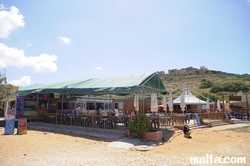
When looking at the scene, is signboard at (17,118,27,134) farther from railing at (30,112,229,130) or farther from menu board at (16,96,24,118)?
menu board at (16,96,24,118)

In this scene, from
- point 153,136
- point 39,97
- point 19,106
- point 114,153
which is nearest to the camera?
point 114,153

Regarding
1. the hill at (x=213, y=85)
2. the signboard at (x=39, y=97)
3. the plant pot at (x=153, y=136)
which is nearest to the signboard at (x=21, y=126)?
the plant pot at (x=153, y=136)

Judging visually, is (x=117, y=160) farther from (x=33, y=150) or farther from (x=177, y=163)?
(x=33, y=150)

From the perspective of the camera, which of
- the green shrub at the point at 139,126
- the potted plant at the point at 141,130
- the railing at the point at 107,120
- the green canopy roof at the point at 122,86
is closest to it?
the potted plant at the point at 141,130

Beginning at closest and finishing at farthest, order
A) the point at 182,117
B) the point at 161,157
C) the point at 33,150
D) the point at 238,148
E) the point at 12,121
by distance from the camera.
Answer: the point at 161,157 < the point at 33,150 < the point at 238,148 < the point at 12,121 < the point at 182,117

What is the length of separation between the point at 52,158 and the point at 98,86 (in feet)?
19.8

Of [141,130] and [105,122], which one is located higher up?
[105,122]

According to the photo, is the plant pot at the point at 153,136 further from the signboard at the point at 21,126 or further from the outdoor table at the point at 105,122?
the signboard at the point at 21,126

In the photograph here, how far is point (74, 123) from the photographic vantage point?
44.6 feet

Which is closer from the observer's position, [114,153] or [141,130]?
[114,153]

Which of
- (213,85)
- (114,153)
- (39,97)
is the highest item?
(213,85)

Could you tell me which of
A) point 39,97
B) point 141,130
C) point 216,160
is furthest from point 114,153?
point 39,97

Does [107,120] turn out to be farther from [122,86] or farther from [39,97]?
[39,97]

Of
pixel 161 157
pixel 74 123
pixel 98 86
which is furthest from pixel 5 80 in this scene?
pixel 161 157
